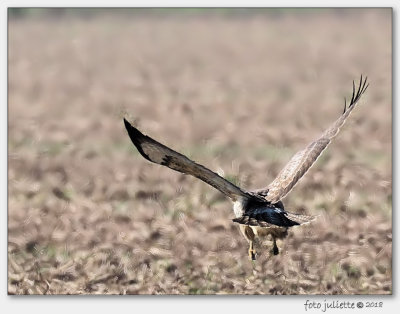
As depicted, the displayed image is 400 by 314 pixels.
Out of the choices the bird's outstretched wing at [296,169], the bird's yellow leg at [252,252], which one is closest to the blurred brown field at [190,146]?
the bird's yellow leg at [252,252]

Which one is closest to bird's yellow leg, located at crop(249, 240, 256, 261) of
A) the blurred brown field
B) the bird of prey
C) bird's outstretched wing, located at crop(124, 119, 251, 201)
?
the bird of prey

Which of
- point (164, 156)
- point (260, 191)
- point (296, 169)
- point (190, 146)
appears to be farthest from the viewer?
point (190, 146)

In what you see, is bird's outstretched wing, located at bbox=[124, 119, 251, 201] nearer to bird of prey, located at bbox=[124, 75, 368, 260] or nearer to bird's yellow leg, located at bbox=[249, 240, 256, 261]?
bird of prey, located at bbox=[124, 75, 368, 260]

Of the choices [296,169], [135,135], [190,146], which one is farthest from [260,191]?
[190,146]

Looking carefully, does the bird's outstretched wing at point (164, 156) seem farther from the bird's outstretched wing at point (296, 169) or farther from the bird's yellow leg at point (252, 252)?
the bird's yellow leg at point (252, 252)

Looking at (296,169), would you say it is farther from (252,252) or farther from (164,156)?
(164,156)
